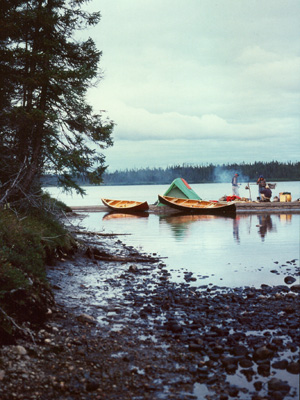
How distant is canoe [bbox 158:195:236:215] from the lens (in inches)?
1418

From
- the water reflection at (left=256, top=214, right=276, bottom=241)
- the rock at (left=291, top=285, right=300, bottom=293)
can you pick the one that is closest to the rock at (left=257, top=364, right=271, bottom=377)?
the rock at (left=291, top=285, right=300, bottom=293)

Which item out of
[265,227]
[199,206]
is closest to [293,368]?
[265,227]

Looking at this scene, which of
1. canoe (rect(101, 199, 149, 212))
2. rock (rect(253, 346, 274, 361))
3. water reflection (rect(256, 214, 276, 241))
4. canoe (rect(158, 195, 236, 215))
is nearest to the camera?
rock (rect(253, 346, 274, 361))

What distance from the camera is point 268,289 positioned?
1021 centimetres

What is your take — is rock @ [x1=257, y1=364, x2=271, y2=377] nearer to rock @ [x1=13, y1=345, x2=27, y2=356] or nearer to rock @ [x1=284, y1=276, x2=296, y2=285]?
rock @ [x1=13, y1=345, x2=27, y2=356]

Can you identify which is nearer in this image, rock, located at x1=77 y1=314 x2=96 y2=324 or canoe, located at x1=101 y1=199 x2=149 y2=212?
rock, located at x1=77 y1=314 x2=96 y2=324

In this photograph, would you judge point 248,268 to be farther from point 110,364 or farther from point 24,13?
point 24,13

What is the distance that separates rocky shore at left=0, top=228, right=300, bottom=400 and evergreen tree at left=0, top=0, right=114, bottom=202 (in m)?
5.95

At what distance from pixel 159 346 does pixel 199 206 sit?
3133 cm

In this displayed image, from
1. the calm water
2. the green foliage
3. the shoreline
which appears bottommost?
the calm water

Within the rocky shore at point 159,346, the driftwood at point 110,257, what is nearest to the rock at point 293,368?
the rocky shore at point 159,346

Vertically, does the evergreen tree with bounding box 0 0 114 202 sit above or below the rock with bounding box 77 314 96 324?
above

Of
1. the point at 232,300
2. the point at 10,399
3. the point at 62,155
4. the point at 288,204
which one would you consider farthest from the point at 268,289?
the point at 288,204

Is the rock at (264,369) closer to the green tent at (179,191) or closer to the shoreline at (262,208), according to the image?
the shoreline at (262,208)
